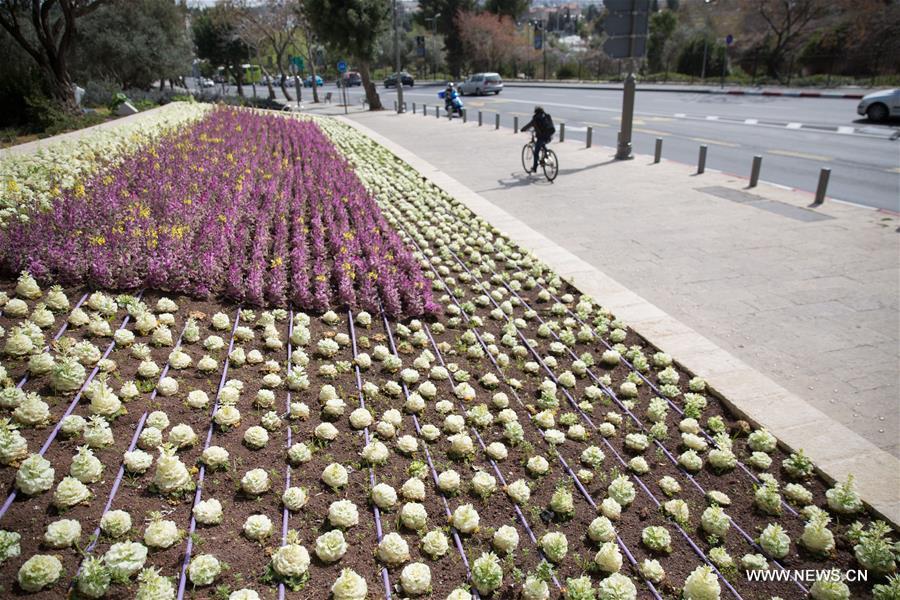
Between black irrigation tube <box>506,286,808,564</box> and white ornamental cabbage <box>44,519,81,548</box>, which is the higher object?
white ornamental cabbage <box>44,519,81,548</box>

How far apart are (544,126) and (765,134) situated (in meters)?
11.0

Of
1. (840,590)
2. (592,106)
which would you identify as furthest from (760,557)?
(592,106)

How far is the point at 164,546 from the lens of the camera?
2.74 metres

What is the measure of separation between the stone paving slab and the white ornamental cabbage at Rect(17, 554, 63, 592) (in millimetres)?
4163

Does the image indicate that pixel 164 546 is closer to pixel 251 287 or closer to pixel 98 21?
pixel 251 287

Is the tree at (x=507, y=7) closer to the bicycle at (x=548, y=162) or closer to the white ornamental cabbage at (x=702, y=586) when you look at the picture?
the bicycle at (x=548, y=162)

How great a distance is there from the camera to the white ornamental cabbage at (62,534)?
8.59 ft

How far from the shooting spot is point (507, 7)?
6869cm

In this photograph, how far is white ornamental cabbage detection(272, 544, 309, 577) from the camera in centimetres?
268

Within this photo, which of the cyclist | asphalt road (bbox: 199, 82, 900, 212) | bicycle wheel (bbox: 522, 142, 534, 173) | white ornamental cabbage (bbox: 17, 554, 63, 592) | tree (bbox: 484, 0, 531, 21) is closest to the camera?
white ornamental cabbage (bbox: 17, 554, 63, 592)

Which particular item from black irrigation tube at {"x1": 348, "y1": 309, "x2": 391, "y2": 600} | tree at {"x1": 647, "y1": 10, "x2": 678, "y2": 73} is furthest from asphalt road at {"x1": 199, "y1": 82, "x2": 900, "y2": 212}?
tree at {"x1": 647, "y1": 10, "x2": 678, "y2": 73}

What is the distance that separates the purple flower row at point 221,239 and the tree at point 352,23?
25.4m

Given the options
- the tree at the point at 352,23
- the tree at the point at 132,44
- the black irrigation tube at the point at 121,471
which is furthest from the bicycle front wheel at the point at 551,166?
the tree at the point at 132,44

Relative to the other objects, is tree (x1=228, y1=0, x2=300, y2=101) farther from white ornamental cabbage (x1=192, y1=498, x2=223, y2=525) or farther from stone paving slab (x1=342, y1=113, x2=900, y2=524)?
white ornamental cabbage (x1=192, y1=498, x2=223, y2=525)
